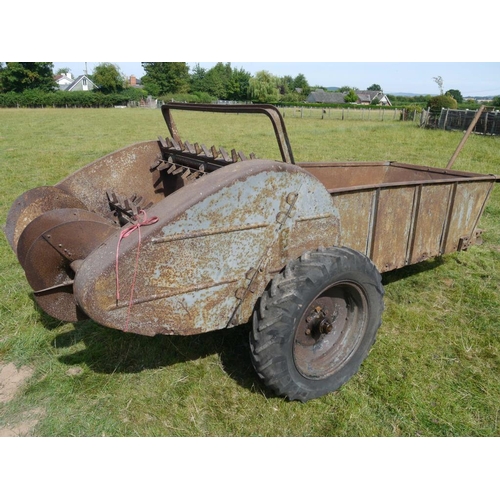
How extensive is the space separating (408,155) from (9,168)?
10.9 meters

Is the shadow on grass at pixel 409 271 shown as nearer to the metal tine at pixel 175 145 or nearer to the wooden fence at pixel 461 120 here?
the metal tine at pixel 175 145

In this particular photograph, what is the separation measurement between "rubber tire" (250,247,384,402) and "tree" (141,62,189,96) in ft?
244

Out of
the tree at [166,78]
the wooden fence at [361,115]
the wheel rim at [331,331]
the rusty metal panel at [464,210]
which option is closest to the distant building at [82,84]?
the tree at [166,78]

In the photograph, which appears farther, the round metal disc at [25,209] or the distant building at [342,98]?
the distant building at [342,98]

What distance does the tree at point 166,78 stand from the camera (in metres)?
71.9

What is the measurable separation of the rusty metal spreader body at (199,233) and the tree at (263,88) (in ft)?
185

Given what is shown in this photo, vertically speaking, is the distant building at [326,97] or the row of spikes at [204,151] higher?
the row of spikes at [204,151]

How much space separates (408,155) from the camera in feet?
41.9

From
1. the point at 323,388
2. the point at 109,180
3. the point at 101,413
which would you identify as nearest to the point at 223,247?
the point at 323,388

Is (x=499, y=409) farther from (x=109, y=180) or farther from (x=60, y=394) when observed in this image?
(x=109, y=180)

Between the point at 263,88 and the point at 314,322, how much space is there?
2345 inches

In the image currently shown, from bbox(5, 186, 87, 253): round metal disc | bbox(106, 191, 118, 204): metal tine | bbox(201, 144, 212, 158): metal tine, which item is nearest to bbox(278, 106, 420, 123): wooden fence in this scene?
bbox(201, 144, 212, 158): metal tine

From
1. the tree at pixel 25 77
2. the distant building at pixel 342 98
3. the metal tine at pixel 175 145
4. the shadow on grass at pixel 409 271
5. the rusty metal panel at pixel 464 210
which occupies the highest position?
the tree at pixel 25 77

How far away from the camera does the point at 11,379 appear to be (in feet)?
Result: 10.3
